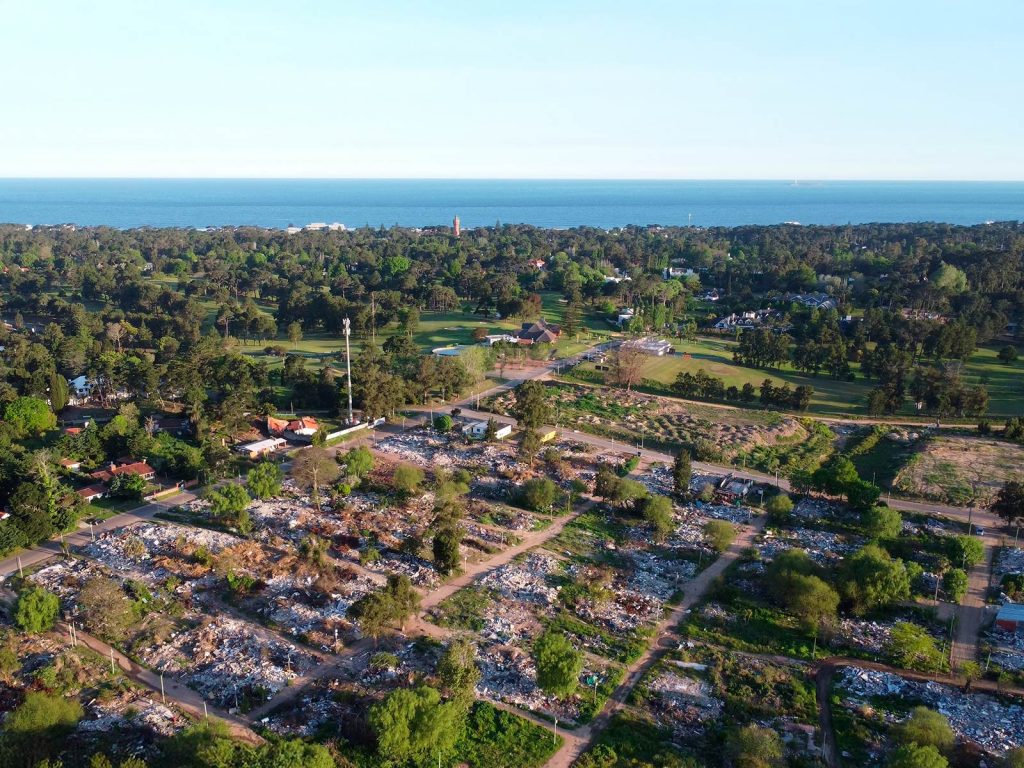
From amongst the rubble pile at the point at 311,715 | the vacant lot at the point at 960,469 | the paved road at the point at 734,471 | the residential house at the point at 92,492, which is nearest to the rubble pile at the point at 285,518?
the residential house at the point at 92,492

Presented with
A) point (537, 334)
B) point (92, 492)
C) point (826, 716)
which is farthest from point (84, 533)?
point (537, 334)

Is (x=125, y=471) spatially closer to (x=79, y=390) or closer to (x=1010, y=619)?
(x=79, y=390)

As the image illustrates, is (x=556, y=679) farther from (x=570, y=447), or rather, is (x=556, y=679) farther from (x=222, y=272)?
(x=222, y=272)

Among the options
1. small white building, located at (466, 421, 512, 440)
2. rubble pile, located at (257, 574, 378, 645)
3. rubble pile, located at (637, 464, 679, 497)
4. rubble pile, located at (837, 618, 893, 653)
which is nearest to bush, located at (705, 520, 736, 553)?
rubble pile, located at (837, 618, 893, 653)

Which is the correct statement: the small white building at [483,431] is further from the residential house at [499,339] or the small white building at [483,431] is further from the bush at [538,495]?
Result: the residential house at [499,339]

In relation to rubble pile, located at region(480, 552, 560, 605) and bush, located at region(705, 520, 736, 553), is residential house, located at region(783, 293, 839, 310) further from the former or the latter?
rubble pile, located at region(480, 552, 560, 605)

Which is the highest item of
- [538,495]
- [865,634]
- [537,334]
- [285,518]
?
[537,334]
